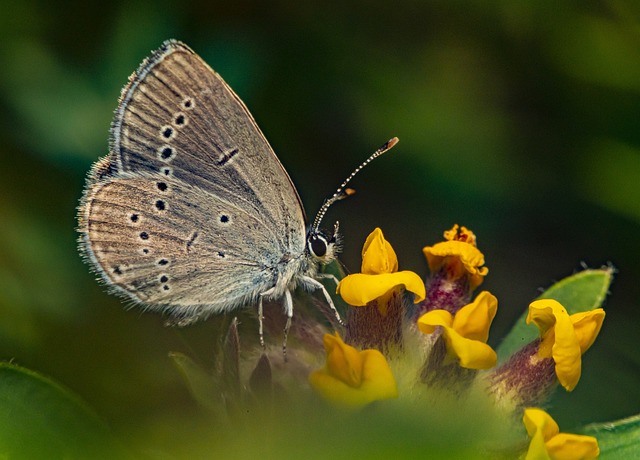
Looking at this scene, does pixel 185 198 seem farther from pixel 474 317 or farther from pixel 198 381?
pixel 474 317

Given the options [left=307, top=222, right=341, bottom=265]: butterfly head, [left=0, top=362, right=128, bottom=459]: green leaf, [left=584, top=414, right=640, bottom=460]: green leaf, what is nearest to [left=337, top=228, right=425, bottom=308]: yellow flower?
[left=307, top=222, right=341, bottom=265]: butterfly head

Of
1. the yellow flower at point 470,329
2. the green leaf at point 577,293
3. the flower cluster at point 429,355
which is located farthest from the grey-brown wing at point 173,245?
the green leaf at point 577,293

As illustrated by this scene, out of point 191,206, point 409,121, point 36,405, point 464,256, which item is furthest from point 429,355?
point 409,121

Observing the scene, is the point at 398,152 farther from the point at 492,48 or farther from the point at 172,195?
the point at 172,195

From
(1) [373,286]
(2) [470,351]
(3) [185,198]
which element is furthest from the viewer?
(3) [185,198]

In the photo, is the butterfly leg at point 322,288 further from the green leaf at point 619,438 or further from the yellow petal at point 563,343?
the green leaf at point 619,438

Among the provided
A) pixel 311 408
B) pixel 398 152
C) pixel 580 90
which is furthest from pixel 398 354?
pixel 580 90

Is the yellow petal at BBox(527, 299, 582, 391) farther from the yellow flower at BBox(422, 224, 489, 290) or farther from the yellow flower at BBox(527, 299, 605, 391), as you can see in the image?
the yellow flower at BBox(422, 224, 489, 290)
